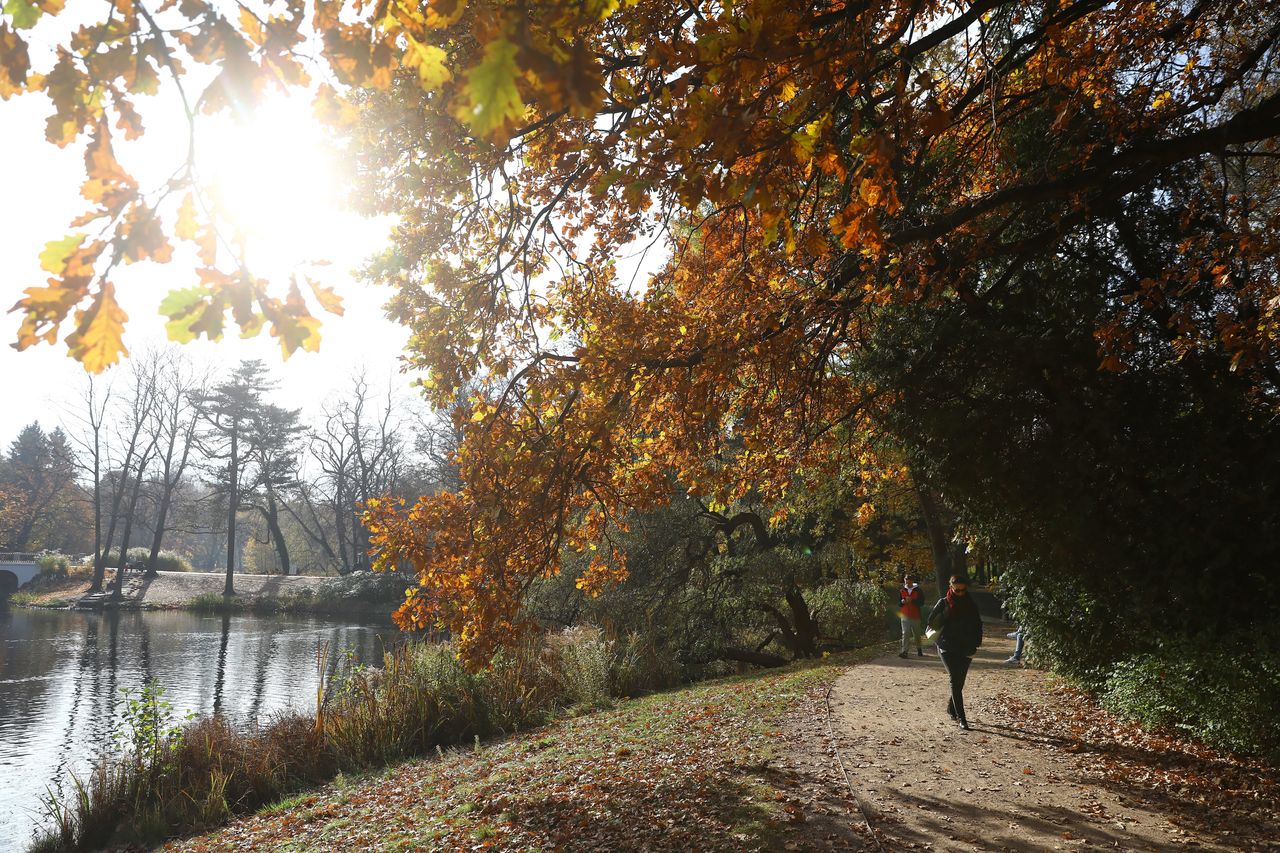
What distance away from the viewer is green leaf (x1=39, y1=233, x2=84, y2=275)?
2188 mm

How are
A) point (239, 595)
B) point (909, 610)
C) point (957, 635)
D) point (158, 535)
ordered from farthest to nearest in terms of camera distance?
point (158, 535)
point (239, 595)
point (909, 610)
point (957, 635)

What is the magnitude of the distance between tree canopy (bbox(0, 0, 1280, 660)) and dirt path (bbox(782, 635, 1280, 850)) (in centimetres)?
275

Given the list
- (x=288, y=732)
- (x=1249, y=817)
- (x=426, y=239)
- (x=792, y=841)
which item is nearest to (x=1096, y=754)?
(x=1249, y=817)

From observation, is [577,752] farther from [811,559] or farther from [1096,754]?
[811,559]

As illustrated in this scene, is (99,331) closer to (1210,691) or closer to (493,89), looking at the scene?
(493,89)

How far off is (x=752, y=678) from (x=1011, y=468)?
6909 millimetres

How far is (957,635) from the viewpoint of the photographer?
834 cm

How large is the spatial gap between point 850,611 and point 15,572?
1776 inches

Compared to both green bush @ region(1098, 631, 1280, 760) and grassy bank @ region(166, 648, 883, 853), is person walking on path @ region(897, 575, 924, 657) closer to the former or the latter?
grassy bank @ region(166, 648, 883, 853)

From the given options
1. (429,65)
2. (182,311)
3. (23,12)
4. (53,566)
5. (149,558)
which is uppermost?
(23,12)

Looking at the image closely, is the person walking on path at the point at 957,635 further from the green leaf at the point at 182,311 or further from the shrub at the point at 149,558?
the shrub at the point at 149,558

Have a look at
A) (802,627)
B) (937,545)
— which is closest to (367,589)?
(802,627)

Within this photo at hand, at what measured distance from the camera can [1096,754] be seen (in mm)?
7074

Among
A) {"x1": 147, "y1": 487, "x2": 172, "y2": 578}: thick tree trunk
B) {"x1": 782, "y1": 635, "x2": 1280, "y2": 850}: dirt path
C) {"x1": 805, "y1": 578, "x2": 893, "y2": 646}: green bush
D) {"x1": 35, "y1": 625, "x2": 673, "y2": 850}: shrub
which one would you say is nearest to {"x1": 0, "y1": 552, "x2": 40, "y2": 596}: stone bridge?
{"x1": 147, "y1": 487, "x2": 172, "y2": 578}: thick tree trunk
